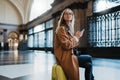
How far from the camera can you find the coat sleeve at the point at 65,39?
1.98m

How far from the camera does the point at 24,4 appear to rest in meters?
32.2

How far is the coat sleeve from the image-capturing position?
1.98 m

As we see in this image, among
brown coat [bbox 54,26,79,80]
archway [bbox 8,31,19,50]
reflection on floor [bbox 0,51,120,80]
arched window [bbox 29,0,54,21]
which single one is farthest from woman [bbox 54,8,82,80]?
archway [bbox 8,31,19,50]

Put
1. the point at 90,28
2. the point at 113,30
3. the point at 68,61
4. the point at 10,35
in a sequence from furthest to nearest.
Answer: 1. the point at 10,35
2. the point at 90,28
3. the point at 113,30
4. the point at 68,61

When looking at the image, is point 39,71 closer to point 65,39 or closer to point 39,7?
point 65,39

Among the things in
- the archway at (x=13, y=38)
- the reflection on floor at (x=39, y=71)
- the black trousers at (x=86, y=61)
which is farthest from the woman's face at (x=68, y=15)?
the archway at (x=13, y=38)

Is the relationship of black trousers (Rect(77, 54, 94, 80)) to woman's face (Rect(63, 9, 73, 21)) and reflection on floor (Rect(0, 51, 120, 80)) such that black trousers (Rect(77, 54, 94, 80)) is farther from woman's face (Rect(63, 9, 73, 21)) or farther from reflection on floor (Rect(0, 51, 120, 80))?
reflection on floor (Rect(0, 51, 120, 80))

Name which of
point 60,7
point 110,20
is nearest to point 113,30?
point 110,20

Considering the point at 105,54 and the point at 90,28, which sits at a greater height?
the point at 90,28

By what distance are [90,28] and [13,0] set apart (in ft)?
74.0

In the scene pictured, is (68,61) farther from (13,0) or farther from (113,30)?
(13,0)

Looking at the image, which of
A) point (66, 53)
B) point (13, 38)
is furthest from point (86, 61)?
point (13, 38)

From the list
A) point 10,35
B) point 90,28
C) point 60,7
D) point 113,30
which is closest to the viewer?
point 113,30

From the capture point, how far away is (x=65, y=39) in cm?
199
